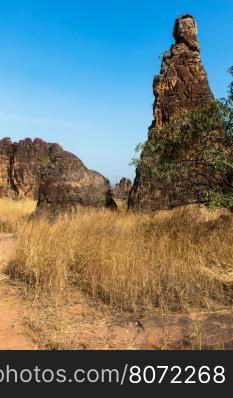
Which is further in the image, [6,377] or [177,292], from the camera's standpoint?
[177,292]

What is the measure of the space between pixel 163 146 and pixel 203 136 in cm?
101

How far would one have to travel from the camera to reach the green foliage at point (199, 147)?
9.07m

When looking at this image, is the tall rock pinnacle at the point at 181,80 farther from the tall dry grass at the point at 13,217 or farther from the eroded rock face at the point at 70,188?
the tall dry grass at the point at 13,217

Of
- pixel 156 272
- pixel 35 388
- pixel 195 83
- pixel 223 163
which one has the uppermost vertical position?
pixel 195 83

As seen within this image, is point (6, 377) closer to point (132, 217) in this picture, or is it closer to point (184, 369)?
point (184, 369)

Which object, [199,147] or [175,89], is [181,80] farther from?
[199,147]

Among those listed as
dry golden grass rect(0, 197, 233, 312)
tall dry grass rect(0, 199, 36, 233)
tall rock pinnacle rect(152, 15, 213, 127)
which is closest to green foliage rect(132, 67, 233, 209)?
dry golden grass rect(0, 197, 233, 312)

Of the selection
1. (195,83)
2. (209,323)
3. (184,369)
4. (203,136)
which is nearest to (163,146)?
(203,136)

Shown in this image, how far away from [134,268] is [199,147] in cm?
439

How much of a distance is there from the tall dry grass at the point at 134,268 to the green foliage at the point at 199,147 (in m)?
1.39

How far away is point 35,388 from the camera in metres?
3.10

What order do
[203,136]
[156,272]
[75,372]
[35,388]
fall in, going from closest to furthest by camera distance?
1. [35,388]
2. [75,372]
3. [156,272]
4. [203,136]

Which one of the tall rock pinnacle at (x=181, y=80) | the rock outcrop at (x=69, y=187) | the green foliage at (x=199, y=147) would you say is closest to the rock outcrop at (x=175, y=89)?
the tall rock pinnacle at (x=181, y=80)

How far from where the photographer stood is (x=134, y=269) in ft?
20.1
